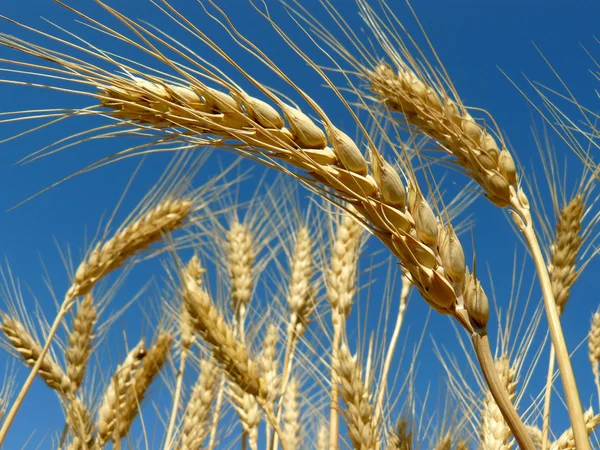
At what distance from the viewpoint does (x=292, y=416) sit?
450cm

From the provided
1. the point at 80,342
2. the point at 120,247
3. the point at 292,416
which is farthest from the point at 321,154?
the point at 292,416

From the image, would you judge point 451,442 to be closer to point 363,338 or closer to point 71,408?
point 363,338

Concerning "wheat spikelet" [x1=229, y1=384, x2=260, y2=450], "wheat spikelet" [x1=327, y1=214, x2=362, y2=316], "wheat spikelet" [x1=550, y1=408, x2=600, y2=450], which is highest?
"wheat spikelet" [x1=327, y1=214, x2=362, y2=316]

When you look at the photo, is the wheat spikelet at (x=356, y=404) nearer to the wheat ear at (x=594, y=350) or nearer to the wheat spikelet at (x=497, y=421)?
the wheat spikelet at (x=497, y=421)

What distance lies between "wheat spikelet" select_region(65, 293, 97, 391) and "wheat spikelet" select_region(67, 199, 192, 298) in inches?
16.9

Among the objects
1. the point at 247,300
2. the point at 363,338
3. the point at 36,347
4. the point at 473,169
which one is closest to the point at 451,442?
the point at 363,338

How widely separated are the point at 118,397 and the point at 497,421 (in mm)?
1590

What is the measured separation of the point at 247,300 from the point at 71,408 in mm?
1099

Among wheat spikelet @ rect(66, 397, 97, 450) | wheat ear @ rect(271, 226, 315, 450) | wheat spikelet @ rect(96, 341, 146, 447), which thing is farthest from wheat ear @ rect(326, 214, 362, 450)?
wheat spikelet @ rect(66, 397, 97, 450)

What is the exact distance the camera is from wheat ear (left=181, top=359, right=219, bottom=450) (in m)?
3.12

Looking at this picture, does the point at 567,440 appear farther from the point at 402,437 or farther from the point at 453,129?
the point at 453,129

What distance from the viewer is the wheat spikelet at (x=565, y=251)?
7.03 feet

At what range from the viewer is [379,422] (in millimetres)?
2121

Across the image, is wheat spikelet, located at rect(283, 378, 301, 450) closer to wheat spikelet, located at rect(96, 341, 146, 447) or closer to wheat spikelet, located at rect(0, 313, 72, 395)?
wheat spikelet, located at rect(96, 341, 146, 447)
